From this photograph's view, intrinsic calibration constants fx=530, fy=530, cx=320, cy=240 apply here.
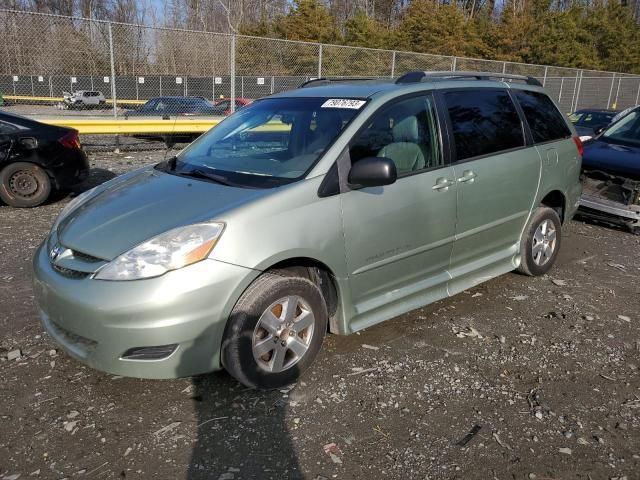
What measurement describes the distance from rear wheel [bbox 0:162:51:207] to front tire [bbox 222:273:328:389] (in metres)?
5.69

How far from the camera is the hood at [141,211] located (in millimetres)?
2869

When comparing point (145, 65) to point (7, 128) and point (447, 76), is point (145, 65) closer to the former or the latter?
point (7, 128)

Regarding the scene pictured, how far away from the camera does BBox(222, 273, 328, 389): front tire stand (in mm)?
2874

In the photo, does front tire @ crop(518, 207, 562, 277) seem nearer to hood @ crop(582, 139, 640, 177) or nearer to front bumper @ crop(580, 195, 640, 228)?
front bumper @ crop(580, 195, 640, 228)

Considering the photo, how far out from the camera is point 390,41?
125ft

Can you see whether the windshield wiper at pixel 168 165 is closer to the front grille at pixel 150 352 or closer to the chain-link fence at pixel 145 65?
the front grille at pixel 150 352

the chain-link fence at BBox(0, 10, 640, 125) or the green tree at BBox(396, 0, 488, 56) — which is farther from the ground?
the green tree at BBox(396, 0, 488, 56)

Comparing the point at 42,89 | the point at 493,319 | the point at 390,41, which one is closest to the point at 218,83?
the point at 42,89

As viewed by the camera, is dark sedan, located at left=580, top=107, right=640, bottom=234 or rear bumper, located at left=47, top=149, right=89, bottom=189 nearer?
dark sedan, located at left=580, top=107, right=640, bottom=234

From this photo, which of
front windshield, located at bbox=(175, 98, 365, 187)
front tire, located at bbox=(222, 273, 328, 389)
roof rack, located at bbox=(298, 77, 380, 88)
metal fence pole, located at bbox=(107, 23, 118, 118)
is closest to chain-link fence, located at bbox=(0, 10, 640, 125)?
metal fence pole, located at bbox=(107, 23, 118, 118)

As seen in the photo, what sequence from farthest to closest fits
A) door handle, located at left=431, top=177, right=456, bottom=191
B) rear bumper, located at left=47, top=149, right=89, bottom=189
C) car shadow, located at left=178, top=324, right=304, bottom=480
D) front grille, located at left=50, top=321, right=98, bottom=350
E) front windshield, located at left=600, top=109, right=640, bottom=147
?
1. rear bumper, located at left=47, top=149, right=89, bottom=189
2. front windshield, located at left=600, top=109, right=640, bottom=147
3. door handle, located at left=431, top=177, right=456, bottom=191
4. front grille, located at left=50, top=321, right=98, bottom=350
5. car shadow, located at left=178, top=324, right=304, bottom=480

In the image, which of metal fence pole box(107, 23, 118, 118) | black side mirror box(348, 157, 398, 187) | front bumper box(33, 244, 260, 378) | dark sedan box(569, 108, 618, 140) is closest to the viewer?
front bumper box(33, 244, 260, 378)

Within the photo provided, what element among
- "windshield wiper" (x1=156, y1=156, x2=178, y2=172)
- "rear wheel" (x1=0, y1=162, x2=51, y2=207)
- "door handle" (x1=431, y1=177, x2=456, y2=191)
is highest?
"windshield wiper" (x1=156, y1=156, x2=178, y2=172)

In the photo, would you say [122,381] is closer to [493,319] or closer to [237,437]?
[237,437]
